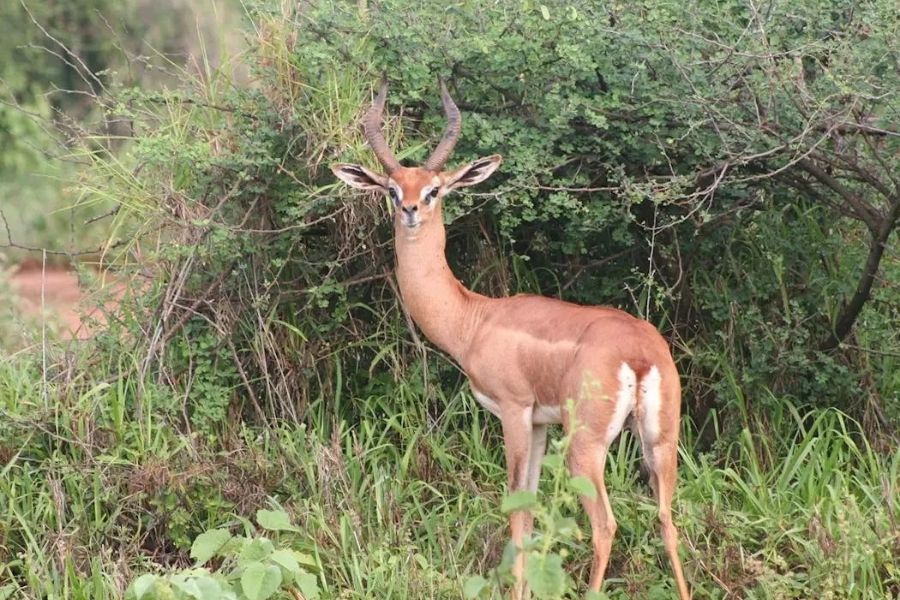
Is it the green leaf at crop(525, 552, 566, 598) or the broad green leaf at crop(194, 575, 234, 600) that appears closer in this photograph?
the green leaf at crop(525, 552, 566, 598)

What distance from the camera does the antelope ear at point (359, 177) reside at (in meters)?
5.48

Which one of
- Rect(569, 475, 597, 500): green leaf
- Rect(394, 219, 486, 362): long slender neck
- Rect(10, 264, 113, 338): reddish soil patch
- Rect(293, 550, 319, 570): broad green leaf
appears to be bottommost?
Rect(10, 264, 113, 338): reddish soil patch

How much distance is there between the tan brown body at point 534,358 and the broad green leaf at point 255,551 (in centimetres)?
88

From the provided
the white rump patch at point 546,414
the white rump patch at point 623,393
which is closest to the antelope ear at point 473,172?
the white rump patch at point 546,414

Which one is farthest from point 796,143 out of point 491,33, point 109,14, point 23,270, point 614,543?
point 23,270

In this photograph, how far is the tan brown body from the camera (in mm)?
4875

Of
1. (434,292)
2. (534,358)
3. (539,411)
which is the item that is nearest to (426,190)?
(434,292)

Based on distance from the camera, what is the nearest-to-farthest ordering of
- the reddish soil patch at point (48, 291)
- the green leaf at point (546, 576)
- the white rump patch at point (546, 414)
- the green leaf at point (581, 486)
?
the green leaf at point (546, 576) < the green leaf at point (581, 486) < the white rump patch at point (546, 414) < the reddish soil patch at point (48, 291)

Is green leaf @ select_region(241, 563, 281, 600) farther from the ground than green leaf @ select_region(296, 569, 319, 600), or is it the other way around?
green leaf @ select_region(241, 563, 281, 600)

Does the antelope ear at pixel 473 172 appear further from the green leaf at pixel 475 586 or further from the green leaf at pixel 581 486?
the green leaf at pixel 475 586

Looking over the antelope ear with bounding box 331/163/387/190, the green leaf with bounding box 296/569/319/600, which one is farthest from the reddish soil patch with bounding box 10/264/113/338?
the green leaf with bounding box 296/569/319/600

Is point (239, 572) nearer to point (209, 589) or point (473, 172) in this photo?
point (209, 589)

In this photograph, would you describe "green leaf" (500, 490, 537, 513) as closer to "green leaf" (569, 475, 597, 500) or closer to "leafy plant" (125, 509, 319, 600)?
"green leaf" (569, 475, 597, 500)

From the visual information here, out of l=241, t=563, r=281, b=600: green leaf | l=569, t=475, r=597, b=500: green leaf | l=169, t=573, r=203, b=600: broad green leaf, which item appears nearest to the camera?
l=569, t=475, r=597, b=500: green leaf
